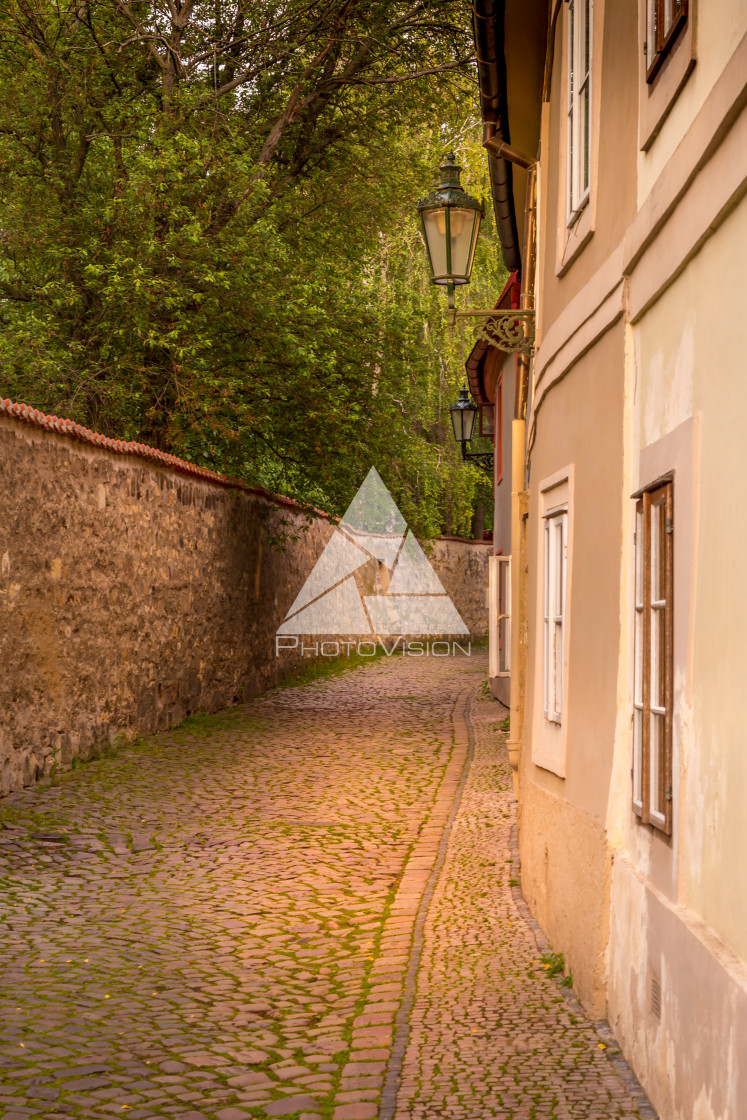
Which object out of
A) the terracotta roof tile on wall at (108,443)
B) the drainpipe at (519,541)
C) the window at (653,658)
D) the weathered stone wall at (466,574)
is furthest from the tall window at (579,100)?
the weathered stone wall at (466,574)

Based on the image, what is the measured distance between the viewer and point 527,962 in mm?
5633

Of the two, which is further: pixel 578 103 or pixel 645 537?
pixel 578 103

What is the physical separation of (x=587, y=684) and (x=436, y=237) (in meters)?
4.04

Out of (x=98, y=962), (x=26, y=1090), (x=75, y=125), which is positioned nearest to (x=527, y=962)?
(x=98, y=962)

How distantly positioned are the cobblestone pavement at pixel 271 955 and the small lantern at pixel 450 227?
3.87 meters

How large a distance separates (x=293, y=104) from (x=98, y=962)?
1423 cm

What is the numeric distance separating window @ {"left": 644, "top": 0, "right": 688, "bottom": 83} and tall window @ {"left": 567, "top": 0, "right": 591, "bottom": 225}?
51.2 inches

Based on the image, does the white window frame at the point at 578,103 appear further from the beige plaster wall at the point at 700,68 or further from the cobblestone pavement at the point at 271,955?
the cobblestone pavement at the point at 271,955

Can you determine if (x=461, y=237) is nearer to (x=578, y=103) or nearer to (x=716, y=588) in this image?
(x=578, y=103)

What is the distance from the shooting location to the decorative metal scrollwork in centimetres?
770

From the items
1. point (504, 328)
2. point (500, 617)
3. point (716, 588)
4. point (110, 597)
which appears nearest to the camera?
point (716, 588)

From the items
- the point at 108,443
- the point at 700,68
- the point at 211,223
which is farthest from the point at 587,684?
the point at 211,223

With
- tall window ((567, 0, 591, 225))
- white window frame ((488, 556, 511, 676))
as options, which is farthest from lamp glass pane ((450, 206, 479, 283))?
white window frame ((488, 556, 511, 676))

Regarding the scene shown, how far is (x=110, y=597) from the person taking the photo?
37.3 ft
